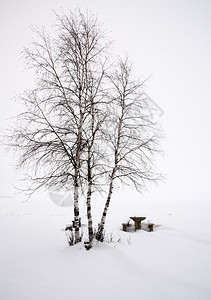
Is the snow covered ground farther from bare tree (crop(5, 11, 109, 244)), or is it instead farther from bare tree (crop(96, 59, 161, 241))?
bare tree (crop(96, 59, 161, 241))

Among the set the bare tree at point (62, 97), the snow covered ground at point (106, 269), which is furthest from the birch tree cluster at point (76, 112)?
the snow covered ground at point (106, 269)

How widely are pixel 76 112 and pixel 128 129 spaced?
8.76 feet

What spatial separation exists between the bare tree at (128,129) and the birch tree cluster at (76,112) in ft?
0.15

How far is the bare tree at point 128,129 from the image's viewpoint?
28.6 feet

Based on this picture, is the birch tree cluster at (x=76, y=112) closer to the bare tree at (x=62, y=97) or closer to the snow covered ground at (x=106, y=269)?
the bare tree at (x=62, y=97)

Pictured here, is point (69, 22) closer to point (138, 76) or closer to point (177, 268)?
point (138, 76)

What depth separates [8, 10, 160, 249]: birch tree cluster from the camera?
25.0 feet

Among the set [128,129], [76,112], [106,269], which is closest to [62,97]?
[76,112]

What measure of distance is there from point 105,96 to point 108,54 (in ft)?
6.61

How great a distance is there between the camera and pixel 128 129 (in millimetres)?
9312

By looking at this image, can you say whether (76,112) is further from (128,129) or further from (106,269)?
(106,269)

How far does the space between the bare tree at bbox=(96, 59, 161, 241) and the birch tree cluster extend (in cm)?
5

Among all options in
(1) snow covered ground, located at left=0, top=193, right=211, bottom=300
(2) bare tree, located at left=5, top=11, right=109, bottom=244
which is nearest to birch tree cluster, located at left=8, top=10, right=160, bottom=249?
(2) bare tree, located at left=5, top=11, right=109, bottom=244

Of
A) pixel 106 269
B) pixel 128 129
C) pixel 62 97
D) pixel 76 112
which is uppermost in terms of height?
pixel 62 97
